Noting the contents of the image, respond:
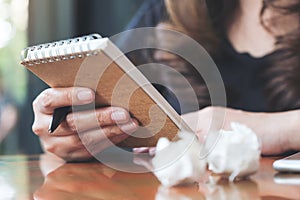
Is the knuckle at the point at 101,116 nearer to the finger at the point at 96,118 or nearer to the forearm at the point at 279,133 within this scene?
the finger at the point at 96,118

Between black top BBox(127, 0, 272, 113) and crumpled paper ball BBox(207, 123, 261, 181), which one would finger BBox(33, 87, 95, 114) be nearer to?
crumpled paper ball BBox(207, 123, 261, 181)

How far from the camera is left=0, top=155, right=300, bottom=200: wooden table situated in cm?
56

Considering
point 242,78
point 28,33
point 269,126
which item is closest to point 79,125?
point 269,126

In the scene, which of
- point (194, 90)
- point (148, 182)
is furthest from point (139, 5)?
point (148, 182)

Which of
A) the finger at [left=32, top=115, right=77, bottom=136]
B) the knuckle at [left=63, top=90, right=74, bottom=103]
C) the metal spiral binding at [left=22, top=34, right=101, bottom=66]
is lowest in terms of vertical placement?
the finger at [left=32, top=115, right=77, bottom=136]

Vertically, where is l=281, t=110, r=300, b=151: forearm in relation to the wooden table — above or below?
below

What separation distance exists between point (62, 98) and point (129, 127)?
0.11 metres

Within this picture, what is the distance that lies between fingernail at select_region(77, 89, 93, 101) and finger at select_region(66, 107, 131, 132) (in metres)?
0.04

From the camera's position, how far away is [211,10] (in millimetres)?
1553

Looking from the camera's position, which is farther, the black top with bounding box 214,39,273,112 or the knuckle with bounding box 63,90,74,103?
the black top with bounding box 214,39,273,112

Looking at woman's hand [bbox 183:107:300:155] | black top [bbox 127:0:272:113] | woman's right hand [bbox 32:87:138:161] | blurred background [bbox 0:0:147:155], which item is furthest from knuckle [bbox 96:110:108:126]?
blurred background [bbox 0:0:147:155]

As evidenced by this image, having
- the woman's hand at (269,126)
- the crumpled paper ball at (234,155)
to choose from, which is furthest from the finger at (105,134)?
the woman's hand at (269,126)

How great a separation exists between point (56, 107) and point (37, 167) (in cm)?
16

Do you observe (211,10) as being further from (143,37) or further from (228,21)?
(143,37)
